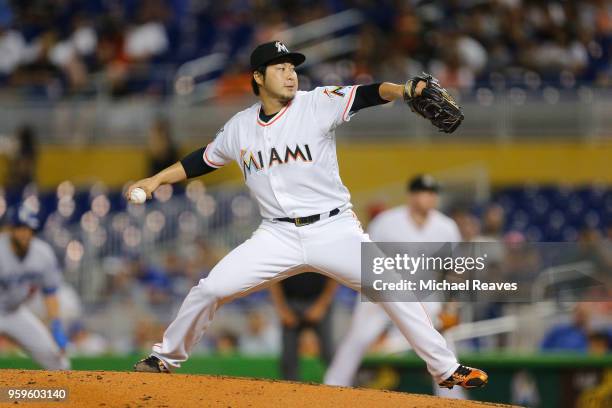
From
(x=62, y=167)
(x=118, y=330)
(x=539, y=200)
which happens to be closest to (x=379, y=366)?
(x=118, y=330)

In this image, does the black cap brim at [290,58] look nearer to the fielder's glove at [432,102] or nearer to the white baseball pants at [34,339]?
the fielder's glove at [432,102]

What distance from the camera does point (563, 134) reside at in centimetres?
1573

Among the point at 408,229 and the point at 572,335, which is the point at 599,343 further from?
the point at 408,229

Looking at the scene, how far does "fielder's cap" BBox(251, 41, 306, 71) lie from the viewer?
706 centimetres

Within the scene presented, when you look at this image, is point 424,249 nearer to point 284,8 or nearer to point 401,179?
point 401,179

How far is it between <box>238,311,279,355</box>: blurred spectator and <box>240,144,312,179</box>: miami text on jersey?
5.34 m

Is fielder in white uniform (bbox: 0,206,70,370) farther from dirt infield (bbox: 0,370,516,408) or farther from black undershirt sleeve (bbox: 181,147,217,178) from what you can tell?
black undershirt sleeve (bbox: 181,147,217,178)

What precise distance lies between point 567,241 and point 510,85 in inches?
98.1

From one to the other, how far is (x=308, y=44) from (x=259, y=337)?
18.9 feet

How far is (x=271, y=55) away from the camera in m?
7.06

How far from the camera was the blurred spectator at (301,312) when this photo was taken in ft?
33.4

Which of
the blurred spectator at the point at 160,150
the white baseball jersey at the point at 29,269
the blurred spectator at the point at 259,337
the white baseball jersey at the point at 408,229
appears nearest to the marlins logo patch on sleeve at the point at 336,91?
the white baseball jersey at the point at 408,229

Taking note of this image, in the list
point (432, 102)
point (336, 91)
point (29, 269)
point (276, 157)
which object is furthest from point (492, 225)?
point (432, 102)

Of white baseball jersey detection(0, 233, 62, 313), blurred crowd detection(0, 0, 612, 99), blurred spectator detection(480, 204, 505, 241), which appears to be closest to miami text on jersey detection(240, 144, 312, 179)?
white baseball jersey detection(0, 233, 62, 313)
